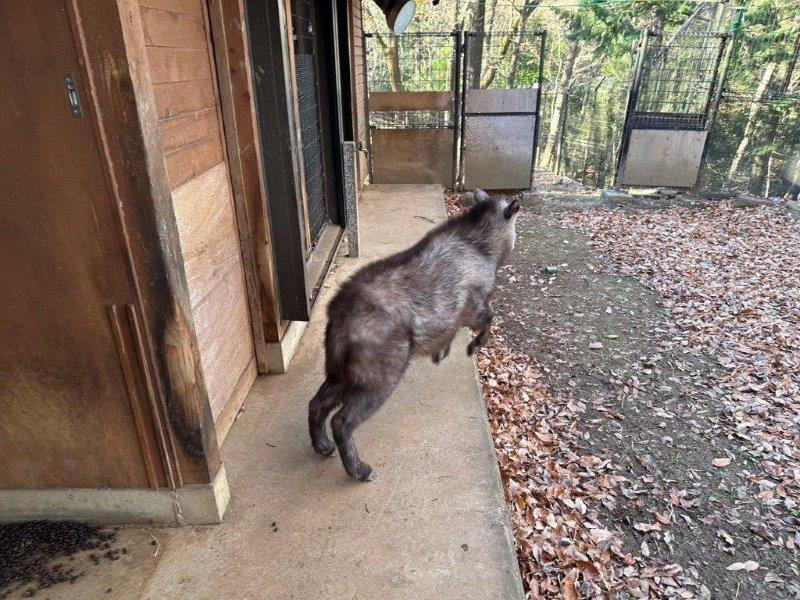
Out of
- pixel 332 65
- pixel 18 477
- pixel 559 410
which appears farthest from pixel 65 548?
pixel 332 65

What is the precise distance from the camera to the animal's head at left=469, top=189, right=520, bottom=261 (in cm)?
373

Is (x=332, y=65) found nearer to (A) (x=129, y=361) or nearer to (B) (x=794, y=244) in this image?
(A) (x=129, y=361)

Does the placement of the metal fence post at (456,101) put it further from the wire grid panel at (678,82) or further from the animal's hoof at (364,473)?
the animal's hoof at (364,473)

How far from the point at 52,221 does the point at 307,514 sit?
159 cm

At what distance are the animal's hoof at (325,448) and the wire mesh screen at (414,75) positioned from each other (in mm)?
7210

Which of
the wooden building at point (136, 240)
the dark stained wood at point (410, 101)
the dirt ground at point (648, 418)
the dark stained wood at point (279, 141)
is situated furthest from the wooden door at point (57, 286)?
the dark stained wood at point (410, 101)

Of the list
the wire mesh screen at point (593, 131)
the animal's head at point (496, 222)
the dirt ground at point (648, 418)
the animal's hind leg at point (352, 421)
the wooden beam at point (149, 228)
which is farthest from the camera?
the wire mesh screen at point (593, 131)

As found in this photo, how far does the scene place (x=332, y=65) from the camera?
495 centimetres

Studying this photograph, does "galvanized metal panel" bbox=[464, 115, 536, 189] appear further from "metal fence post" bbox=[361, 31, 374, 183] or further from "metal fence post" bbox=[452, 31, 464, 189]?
"metal fence post" bbox=[361, 31, 374, 183]

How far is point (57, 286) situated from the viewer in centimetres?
186

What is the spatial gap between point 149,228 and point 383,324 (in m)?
1.13

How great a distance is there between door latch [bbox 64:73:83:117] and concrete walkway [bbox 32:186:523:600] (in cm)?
173

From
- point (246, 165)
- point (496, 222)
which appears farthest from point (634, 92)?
point (246, 165)

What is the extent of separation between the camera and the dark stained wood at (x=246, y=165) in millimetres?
2713
